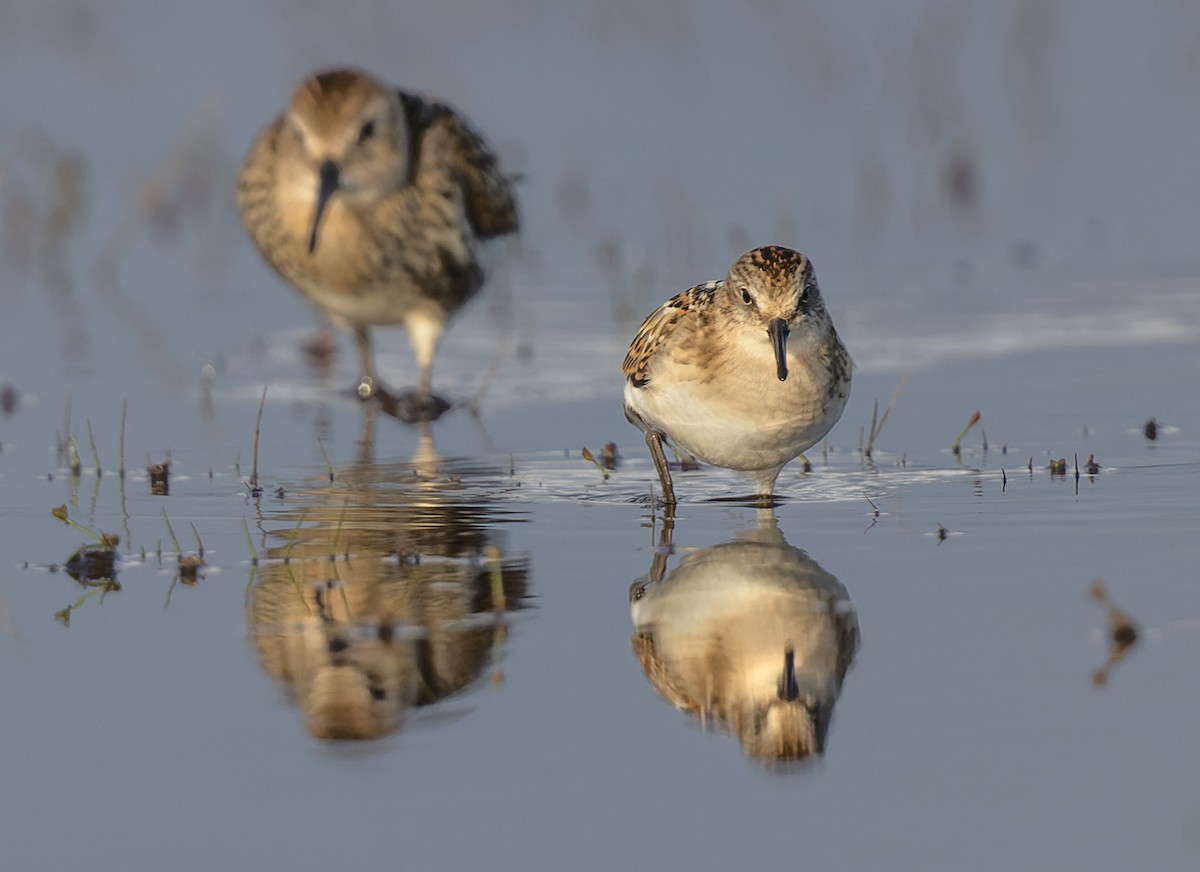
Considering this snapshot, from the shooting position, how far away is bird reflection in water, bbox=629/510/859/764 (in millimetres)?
5078

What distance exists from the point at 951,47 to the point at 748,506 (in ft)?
42.6

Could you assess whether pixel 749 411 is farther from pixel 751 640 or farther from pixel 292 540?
pixel 751 640

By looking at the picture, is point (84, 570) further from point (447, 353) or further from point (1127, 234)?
point (1127, 234)

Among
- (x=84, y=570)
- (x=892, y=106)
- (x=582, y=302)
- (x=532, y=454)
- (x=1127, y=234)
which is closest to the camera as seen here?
(x=84, y=570)

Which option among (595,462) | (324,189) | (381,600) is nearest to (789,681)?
(381,600)

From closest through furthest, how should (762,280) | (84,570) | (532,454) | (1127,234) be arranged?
1. (84,570)
2. (762,280)
3. (532,454)
4. (1127,234)

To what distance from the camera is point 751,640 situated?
5.70 meters

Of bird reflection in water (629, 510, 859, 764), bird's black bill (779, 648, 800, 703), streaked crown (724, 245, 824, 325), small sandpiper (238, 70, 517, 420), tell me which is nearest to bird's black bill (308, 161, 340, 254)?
small sandpiper (238, 70, 517, 420)

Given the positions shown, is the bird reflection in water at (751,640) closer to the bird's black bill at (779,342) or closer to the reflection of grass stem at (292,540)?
the bird's black bill at (779,342)

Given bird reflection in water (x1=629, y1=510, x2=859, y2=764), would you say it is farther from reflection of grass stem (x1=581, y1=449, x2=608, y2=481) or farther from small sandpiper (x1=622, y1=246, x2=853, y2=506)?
reflection of grass stem (x1=581, y1=449, x2=608, y2=481)

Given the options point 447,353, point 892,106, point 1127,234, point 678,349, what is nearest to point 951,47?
point 892,106

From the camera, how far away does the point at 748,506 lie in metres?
7.79

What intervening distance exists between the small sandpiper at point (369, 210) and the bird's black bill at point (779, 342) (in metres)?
3.83

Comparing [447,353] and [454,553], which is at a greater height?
[447,353]
